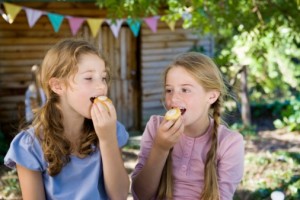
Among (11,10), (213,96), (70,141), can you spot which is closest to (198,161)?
(213,96)

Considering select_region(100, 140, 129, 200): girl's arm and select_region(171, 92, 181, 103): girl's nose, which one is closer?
select_region(100, 140, 129, 200): girl's arm

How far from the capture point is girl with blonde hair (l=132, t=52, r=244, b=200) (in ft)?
7.14

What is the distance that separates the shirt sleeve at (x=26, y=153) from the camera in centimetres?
197

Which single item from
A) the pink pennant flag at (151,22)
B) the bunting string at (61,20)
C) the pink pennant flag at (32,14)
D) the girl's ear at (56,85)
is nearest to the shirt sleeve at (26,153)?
the girl's ear at (56,85)

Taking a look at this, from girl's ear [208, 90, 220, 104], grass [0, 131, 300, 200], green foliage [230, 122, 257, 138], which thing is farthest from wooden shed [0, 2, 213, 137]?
girl's ear [208, 90, 220, 104]

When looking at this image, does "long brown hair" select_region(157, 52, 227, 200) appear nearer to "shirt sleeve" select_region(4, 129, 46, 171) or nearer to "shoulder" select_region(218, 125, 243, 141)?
"shoulder" select_region(218, 125, 243, 141)

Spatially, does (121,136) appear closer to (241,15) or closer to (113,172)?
(113,172)

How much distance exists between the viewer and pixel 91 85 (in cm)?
199

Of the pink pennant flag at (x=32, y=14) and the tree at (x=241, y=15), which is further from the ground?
the pink pennant flag at (x=32, y=14)

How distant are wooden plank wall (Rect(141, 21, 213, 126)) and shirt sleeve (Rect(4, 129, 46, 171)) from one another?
7623 mm

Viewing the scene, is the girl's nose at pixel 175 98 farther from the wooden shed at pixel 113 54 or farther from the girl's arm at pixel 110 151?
the wooden shed at pixel 113 54

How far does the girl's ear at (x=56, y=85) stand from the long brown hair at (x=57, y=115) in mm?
19

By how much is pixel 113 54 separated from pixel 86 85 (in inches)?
304

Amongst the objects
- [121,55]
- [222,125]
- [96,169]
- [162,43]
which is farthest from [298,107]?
[96,169]
